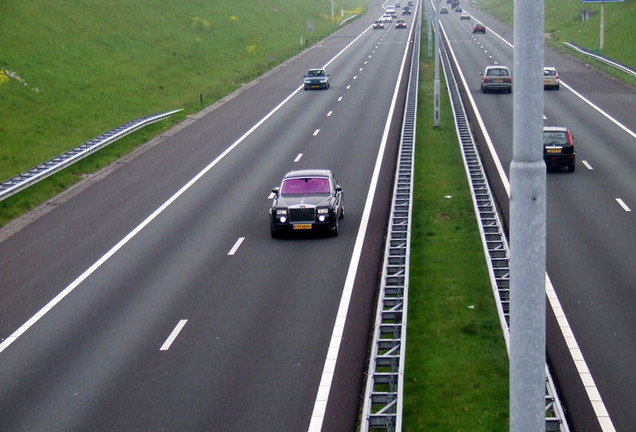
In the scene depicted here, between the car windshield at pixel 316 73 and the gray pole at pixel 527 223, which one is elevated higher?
the gray pole at pixel 527 223

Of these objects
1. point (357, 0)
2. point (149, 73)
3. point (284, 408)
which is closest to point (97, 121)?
point (149, 73)

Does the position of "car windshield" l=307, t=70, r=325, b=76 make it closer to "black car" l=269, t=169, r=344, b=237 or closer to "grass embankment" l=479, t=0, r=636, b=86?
"grass embankment" l=479, t=0, r=636, b=86

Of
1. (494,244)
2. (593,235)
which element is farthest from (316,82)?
(494,244)

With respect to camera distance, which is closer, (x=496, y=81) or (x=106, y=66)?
(x=496, y=81)

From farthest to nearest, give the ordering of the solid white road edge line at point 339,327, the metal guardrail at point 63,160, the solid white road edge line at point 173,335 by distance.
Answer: the metal guardrail at point 63,160 → the solid white road edge line at point 173,335 → the solid white road edge line at point 339,327

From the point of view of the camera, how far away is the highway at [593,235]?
1606cm

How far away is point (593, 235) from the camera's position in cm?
2631

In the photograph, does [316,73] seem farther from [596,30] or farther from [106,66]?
[596,30]

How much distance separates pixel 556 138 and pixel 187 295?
62.2 ft

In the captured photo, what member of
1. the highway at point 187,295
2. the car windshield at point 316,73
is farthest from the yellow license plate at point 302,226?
the car windshield at point 316,73

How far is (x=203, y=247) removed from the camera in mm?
26375

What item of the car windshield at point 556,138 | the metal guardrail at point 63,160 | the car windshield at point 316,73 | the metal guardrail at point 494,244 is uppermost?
the car windshield at point 316,73

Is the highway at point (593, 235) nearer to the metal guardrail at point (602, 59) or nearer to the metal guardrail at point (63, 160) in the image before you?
the metal guardrail at point (602, 59)

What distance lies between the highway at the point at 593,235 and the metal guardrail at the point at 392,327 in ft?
8.55
